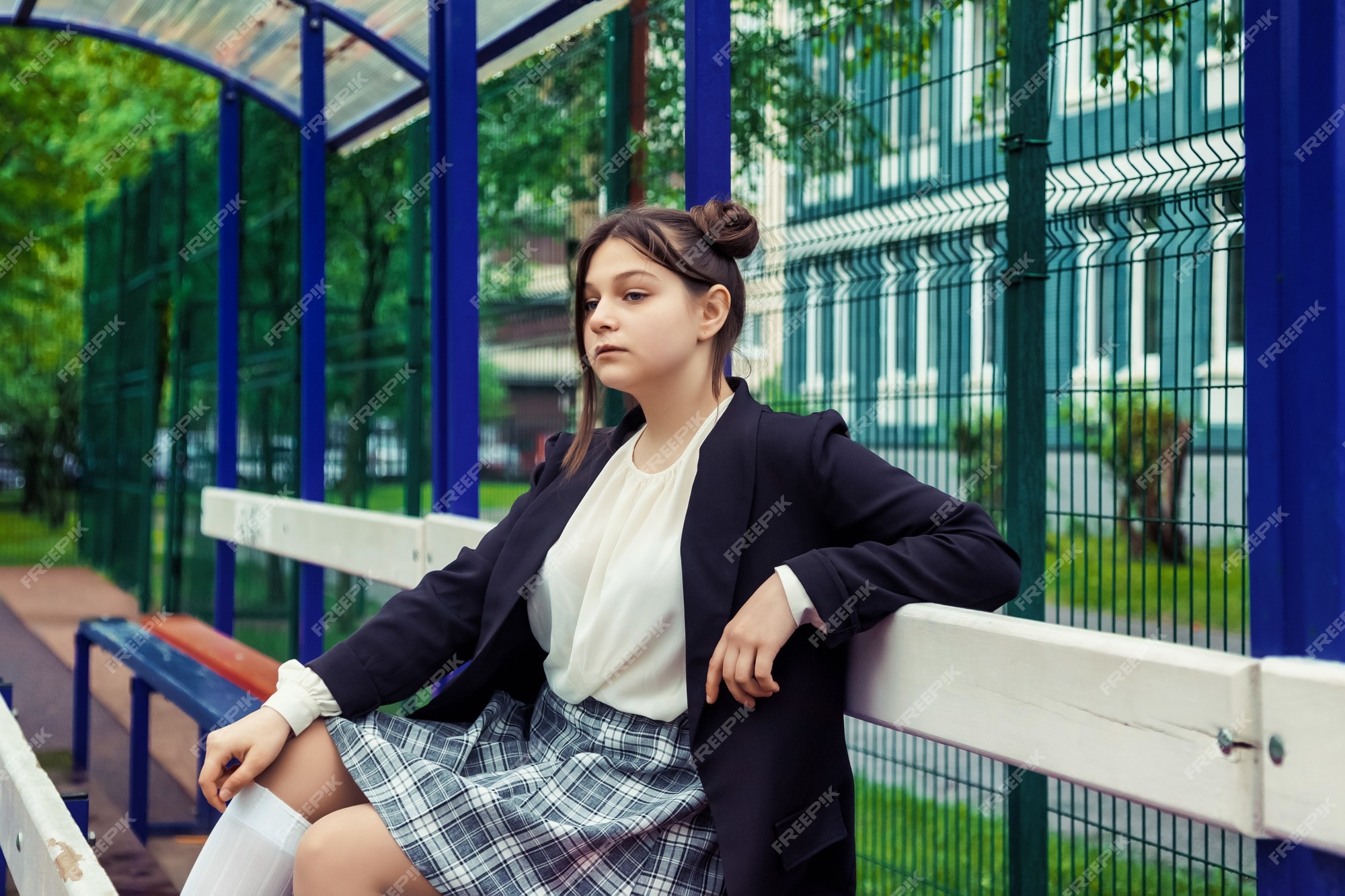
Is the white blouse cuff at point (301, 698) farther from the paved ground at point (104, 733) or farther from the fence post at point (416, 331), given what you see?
the fence post at point (416, 331)

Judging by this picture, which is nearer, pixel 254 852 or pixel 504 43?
pixel 254 852

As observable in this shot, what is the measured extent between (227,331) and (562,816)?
15.8ft

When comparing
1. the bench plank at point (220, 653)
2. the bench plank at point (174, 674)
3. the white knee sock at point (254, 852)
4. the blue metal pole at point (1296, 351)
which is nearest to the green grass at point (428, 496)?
the bench plank at point (220, 653)

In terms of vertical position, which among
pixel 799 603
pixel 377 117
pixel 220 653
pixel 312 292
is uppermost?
pixel 377 117

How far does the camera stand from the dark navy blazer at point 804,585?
172 cm

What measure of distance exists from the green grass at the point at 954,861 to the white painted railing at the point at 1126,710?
155 cm

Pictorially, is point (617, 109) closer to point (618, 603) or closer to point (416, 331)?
point (416, 331)

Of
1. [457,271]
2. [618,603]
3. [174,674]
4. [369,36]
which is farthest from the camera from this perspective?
[369,36]

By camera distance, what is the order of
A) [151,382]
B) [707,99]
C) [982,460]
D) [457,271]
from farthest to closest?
[151,382] < [982,460] < [457,271] < [707,99]

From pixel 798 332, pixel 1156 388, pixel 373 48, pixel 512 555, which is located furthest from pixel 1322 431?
pixel 373 48

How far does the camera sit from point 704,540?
73.1 inches

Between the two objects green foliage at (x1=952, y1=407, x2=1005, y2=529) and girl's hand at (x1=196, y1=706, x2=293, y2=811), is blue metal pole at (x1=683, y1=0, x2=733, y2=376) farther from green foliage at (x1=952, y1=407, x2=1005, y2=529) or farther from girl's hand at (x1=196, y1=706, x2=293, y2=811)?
girl's hand at (x1=196, y1=706, x2=293, y2=811)

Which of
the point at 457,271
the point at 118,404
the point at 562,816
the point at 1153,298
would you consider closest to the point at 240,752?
the point at 562,816

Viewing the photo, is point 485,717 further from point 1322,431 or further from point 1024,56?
point 1024,56
